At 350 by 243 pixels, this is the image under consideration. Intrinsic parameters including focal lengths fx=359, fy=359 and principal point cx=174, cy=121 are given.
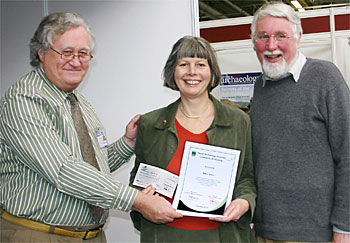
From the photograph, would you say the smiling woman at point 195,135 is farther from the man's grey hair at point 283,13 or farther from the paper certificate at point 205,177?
the man's grey hair at point 283,13

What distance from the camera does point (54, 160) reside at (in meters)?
1.76

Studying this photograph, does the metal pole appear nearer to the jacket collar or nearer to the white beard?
the white beard

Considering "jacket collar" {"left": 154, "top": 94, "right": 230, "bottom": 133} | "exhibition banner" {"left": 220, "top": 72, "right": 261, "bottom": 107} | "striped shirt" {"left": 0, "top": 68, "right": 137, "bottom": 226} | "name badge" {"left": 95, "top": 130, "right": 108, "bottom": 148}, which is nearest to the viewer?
"striped shirt" {"left": 0, "top": 68, "right": 137, "bottom": 226}

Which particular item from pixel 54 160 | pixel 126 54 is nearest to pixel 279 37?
pixel 54 160

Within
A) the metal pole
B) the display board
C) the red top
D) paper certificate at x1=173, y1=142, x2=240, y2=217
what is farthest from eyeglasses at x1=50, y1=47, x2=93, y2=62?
the metal pole

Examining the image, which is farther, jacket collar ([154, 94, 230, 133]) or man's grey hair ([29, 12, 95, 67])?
jacket collar ([154, 94, 230, 133])

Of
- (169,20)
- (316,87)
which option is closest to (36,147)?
(316,87)

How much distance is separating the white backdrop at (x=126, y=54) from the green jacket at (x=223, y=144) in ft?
3.66

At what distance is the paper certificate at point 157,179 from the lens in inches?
74.8

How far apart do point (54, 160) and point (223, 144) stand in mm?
877

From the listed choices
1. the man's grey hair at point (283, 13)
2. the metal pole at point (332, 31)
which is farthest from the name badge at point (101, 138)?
the metal pole at point (332, 31)

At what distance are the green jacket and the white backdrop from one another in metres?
1.11

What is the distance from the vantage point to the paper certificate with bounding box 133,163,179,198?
190cm

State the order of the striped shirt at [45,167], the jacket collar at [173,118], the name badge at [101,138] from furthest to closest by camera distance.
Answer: the name badge at [101,138] → the jacket collar at [173,118] → the striped shirt at [45,167]
